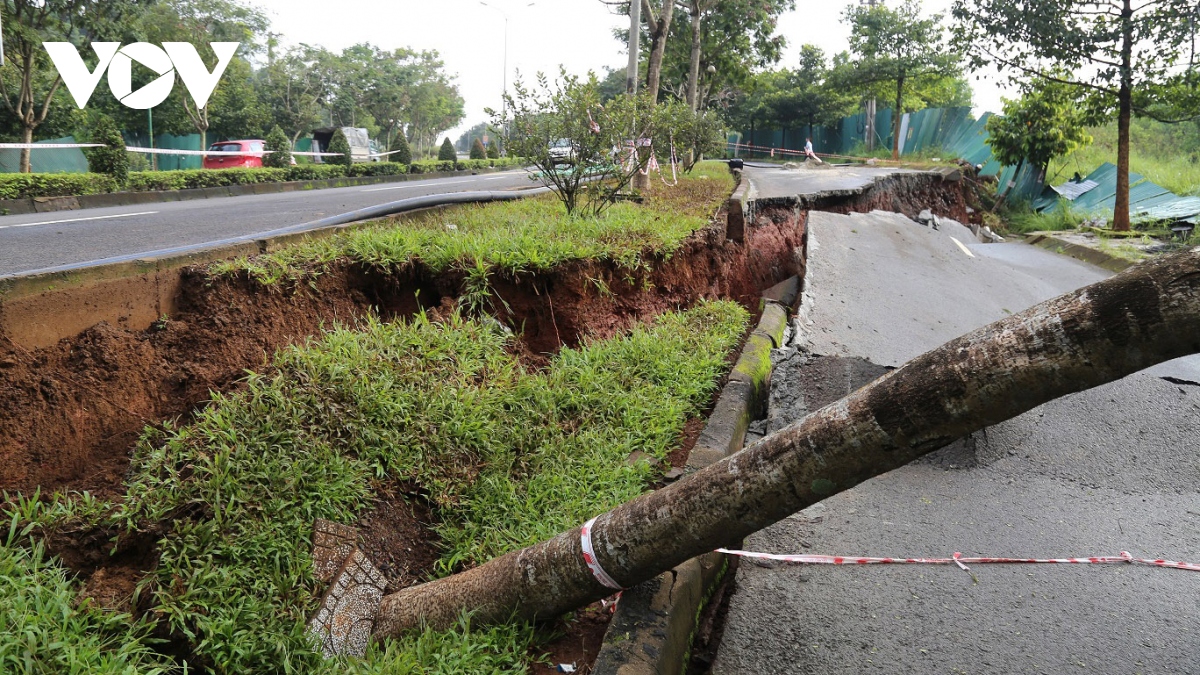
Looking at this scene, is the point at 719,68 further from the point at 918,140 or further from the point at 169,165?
the point at 169,165

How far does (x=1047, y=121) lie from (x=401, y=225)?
50.7 ft

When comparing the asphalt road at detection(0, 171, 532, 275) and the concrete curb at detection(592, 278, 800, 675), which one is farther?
the asphalt road at detection(0, 171, 532, 275)

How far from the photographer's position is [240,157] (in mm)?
21625

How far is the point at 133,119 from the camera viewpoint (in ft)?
88.6

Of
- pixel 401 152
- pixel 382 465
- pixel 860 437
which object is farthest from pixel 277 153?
pixel 860 437

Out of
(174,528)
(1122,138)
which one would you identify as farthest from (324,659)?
(1122,138)

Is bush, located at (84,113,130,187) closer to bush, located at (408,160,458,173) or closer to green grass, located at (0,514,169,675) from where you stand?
bush, located at (408,160,458,173)

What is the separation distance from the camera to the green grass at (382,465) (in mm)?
2475

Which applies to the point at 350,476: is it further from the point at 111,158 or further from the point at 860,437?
the point at 111,158

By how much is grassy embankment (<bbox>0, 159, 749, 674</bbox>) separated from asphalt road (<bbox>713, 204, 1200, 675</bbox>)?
2.70 ft

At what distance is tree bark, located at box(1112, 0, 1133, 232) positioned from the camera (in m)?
13.0

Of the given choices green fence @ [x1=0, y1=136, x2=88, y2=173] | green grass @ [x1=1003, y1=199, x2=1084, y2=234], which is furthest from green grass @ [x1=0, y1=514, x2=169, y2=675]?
green fence @ [x1=0, y1=136, x2=88, y2=173]

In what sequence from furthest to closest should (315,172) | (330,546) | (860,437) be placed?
1. (315,172)
2. (330,546)
3. (860,437)

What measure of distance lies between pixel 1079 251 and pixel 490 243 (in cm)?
1126
